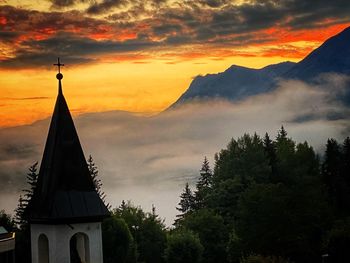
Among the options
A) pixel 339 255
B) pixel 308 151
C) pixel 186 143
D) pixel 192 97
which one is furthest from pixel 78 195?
pixel 192 97

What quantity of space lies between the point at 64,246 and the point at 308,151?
233 feet

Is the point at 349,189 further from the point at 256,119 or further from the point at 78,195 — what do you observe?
the point at 256,119

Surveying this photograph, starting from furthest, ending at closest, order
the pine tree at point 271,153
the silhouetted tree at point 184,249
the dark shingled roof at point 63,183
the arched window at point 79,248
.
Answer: the pine tree at point 271,153 < the silhouetted tree at point 184,249 < the arched window at point 79,248 < the dark shingled roof at point 63,183

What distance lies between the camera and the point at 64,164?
22641 millimetres

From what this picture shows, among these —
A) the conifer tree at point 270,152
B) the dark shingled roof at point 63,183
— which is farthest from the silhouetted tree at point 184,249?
the dark shingled roof at point 63,183

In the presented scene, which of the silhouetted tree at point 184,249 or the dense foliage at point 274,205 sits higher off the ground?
the dense foliage at point 274,205

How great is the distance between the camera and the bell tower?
22.0 meters

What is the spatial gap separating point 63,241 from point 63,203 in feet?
3.99

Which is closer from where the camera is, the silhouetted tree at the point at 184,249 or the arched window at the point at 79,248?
the arched window at the point at 79,248

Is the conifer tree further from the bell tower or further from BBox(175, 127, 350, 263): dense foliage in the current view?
the bell tower

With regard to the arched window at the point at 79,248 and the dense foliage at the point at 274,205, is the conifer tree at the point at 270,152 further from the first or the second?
the arched window at the point at 79,248

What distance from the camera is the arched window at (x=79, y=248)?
75.0 feet

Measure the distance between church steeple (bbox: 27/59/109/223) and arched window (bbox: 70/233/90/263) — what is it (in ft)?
3.64

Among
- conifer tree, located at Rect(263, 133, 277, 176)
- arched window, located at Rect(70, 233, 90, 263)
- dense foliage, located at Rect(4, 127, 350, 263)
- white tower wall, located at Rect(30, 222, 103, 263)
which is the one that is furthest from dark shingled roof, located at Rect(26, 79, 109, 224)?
conifer tree, located at Rect(263, 133, 277, 176)
